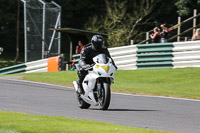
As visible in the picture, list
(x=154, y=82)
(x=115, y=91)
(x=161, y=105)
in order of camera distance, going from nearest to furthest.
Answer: (x=161, y=105), (x=115, y=91), (x=154, y=82)

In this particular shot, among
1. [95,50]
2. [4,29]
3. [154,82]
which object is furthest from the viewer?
[4,29]

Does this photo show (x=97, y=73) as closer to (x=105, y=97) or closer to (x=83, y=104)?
(x=105, y=97)

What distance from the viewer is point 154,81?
56.9ft

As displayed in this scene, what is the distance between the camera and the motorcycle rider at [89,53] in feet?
34.1

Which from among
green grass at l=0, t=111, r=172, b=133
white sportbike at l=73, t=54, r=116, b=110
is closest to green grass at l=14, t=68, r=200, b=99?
white sportbike at l=73, t=54, r=116, b=110

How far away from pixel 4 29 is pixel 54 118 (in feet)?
129

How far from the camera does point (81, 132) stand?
682cm

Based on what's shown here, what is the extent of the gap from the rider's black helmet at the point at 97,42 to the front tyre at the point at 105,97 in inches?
34.1

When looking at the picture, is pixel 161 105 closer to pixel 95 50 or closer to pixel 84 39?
pixel 95 50

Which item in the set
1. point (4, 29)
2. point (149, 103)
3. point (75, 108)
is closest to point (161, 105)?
point (149, 103)

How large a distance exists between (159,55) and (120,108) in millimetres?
9493

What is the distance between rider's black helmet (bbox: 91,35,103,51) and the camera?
10.4 metres

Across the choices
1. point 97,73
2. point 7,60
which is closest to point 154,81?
point 97,73

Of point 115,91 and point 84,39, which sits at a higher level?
point 84,39
